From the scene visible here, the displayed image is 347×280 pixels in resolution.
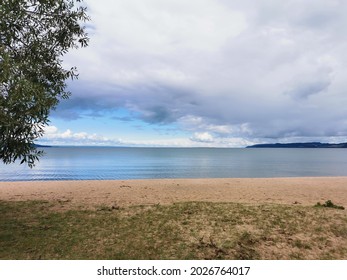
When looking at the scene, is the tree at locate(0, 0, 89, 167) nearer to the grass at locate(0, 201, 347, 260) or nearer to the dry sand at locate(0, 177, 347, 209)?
the grass at locate(0, 201, 347, 260)

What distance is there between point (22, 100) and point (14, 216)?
7.64 metres

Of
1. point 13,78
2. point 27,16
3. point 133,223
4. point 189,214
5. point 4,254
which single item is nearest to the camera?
point 13,78

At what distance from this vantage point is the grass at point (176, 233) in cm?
934

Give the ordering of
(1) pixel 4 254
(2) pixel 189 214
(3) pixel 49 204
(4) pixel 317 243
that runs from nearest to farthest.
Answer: (1) pixel 4 254
(4) pixel 317 243
(2) pixel 189 214
(3) pixel 49 204

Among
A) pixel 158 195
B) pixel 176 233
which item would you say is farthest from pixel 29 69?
pixel 158 195

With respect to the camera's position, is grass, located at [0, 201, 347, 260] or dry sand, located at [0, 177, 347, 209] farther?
dry sand, located at [0, 177, 347, 209]

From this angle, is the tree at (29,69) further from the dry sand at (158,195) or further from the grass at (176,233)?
the dry sand at (158,195)

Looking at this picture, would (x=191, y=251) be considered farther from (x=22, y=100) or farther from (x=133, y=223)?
(x=22, y=100)

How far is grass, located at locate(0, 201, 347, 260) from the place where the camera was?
30.7 feet

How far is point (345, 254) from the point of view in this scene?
921 cm

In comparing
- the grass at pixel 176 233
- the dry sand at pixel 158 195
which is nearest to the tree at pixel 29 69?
the grass at pixel 176 233

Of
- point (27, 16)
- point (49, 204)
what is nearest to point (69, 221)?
point (49, 204)

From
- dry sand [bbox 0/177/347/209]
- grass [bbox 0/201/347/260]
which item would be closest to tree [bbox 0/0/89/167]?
grass [bbox 0/201/347/260]
